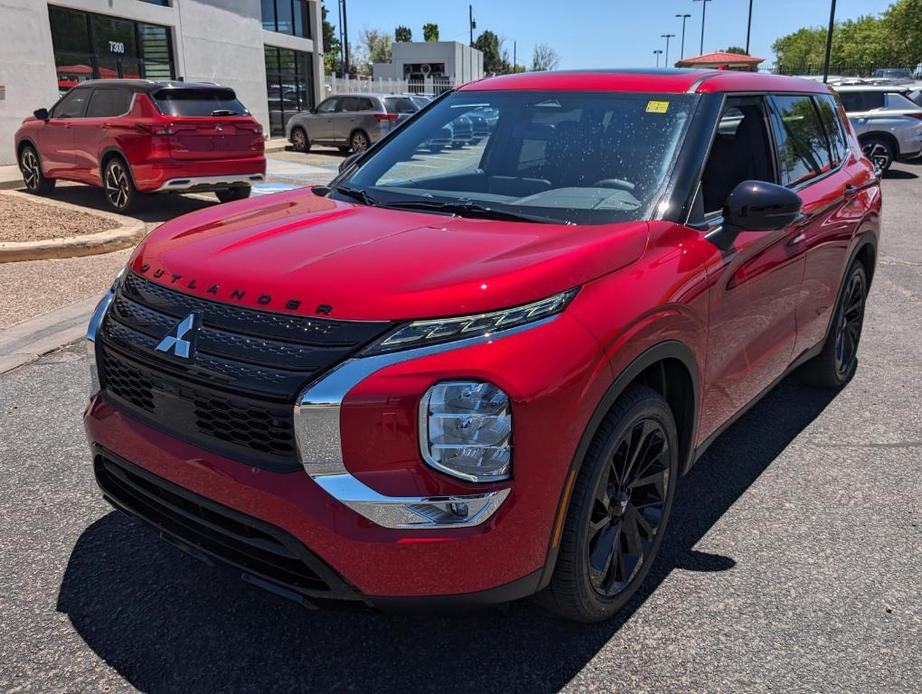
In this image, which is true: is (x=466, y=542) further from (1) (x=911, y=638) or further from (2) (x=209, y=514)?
(1) (x=911, y=638)

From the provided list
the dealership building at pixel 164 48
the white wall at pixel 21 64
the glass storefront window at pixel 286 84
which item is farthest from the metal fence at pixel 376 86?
the white wall at pixel 21 64

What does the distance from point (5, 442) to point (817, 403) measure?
4.53 metres

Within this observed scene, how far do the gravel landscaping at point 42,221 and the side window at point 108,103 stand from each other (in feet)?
4.69

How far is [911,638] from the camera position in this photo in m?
2.62

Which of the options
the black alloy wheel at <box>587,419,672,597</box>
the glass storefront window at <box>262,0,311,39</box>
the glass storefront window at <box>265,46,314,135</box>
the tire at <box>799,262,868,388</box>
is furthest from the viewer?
the glass storefront window at <box>265,46,314,135</box>

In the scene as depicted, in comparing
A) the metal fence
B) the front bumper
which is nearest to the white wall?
the metal fence

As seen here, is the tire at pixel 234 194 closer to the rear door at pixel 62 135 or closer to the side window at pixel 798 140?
the rear door at pixel 62 135

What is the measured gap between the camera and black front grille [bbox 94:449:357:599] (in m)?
2.15

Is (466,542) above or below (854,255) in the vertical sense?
below

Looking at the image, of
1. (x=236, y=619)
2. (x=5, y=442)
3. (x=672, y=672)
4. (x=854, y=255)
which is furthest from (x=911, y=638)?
(x=5, y=442)

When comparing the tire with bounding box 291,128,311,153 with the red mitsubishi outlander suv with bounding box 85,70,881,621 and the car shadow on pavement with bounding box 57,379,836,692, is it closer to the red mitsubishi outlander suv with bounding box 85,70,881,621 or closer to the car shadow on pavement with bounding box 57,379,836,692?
the red mitsubishi outlander suv with bounding box 85,70,881,621

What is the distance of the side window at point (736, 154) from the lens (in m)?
3.14

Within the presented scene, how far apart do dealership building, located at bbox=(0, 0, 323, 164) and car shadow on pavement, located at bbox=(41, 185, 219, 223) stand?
12.3 feet

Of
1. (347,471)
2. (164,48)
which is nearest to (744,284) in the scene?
(347,471)
